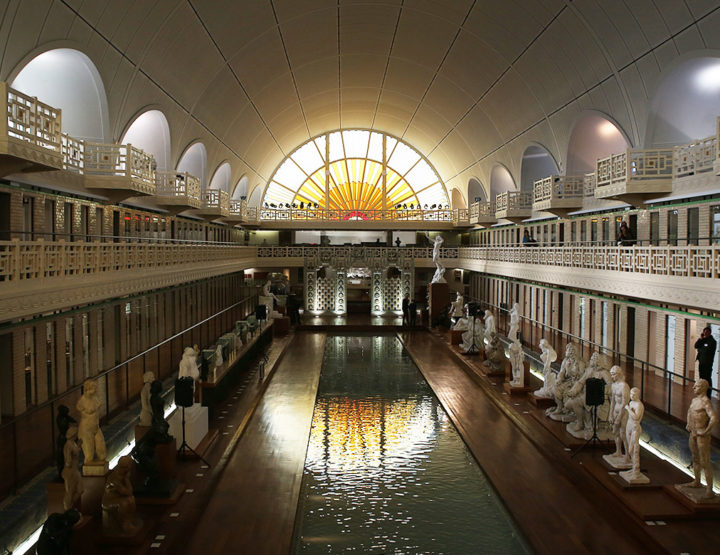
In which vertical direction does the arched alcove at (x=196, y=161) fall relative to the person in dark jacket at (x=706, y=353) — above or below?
above

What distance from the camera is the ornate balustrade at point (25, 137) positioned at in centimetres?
978

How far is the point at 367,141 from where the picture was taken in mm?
49594

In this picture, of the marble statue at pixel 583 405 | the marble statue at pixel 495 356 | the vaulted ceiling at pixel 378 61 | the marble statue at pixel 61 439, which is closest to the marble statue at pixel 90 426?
the marble statue at pixel 61 439

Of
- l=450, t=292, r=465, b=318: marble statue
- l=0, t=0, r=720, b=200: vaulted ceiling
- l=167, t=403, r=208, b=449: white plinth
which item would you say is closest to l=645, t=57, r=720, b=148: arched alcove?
l=0, t=0, r=720, b=200: vaulted ceiling

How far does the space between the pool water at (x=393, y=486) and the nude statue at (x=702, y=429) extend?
9.61 ft

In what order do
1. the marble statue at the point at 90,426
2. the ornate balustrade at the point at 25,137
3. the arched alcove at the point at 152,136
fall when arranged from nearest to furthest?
the marble statue at the point at 90,426 → the ornate balustrade at the point at 25,137 → the arched alcove at the point at 152,136

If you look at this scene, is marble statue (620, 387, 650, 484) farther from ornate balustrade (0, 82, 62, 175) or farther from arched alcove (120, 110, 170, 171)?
arched alcove (120, 110, 170, 171)

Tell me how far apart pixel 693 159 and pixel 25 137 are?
15.7 metres

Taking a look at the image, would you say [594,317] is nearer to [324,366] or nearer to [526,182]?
[324,366]

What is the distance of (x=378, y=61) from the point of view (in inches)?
1323

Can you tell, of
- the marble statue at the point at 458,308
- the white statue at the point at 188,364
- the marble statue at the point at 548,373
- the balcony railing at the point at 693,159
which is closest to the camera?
the white statue at the point at 188,364

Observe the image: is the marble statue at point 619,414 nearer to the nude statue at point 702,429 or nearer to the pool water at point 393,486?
the nude statue at point 702,429

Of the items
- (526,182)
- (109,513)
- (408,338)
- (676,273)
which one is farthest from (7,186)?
(526,182)

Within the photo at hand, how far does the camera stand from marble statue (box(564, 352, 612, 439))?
11.8 metres
